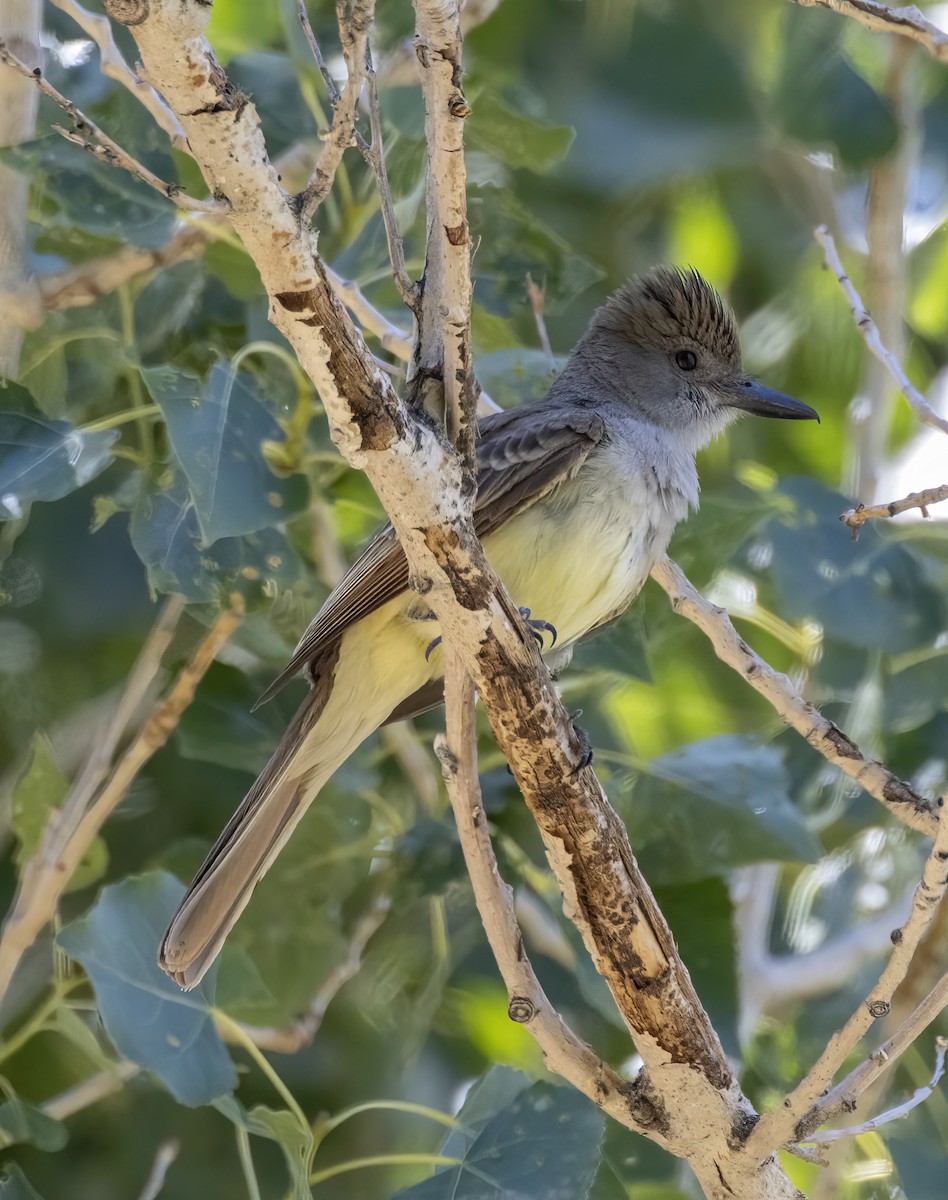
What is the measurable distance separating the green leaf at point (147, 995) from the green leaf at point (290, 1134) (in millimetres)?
68

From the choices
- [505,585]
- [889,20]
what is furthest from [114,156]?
[505,585]

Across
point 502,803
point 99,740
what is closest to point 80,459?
point 99,740

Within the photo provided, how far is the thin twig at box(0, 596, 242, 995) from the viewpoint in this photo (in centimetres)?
315

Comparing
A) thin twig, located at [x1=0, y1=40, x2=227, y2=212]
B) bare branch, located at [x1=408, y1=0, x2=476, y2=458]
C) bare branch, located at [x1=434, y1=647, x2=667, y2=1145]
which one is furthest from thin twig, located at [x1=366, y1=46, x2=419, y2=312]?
bare branch, located at [x1=434, y1=647, x2=667, y2=1145]

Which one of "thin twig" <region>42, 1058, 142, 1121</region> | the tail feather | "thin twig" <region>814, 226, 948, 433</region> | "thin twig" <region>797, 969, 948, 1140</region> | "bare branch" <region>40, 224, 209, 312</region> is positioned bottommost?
"thin twig" <region>42, 1058, 142, 1121</region>

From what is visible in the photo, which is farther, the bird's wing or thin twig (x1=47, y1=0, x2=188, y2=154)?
the bird's wing

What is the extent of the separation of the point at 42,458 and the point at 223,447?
34 centimetres

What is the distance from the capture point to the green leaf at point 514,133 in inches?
135

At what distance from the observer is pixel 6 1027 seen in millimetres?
3752

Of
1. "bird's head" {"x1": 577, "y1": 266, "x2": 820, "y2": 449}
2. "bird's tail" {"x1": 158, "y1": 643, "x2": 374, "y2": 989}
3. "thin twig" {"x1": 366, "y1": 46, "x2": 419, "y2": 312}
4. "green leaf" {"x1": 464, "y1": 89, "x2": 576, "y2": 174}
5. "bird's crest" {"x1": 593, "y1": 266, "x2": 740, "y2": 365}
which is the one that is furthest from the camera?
"bird's crest" {"x1": 593, "y1": 266, "x2": 740, "y2": 365}

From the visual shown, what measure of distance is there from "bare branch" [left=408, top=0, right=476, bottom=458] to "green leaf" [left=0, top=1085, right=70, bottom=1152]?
1602mm

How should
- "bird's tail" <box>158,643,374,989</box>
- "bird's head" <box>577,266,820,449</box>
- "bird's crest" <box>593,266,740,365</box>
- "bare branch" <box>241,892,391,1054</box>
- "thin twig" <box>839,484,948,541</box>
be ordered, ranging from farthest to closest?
"bird's crest" <box>593,266,740,365</box>
"bird's head" <box>577,266,820,449</box>
"bare branch" <box>241,892,391,1054</box>
"bird's tail" <box>158,643,374,989</box>
"thin twig" <box>839,484,948,541</box>

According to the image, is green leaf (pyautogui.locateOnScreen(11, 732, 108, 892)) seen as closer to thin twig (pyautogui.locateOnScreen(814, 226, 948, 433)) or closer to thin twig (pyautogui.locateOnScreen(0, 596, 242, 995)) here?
thin twig (pyautogui.locateOnScreen(0, 596, 242, 995))

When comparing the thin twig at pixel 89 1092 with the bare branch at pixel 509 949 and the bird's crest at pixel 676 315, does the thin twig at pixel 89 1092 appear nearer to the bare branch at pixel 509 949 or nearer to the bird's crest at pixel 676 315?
the bare branch at pixel 509 949
